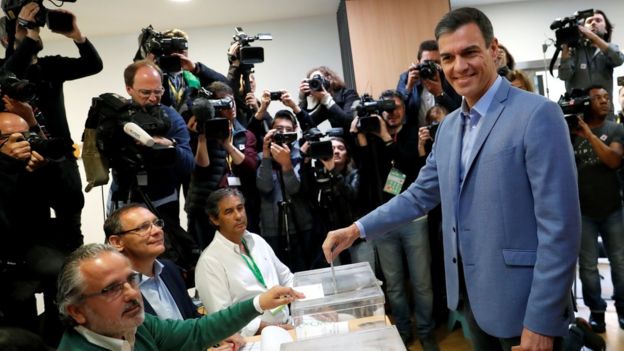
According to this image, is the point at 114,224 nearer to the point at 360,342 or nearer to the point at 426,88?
the point at 360,342

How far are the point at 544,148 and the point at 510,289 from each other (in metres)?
0.35

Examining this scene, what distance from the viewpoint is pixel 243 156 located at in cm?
292

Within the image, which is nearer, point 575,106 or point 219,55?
point 575,106

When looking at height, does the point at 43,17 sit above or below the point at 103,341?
above

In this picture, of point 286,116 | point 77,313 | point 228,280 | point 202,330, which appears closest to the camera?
point 77,313

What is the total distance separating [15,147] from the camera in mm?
1944

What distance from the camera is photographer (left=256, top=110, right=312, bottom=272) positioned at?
9.58 feet

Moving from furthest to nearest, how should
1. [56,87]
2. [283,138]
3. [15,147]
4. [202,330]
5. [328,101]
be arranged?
[328,101], [283,138], [56,87], [15,147], [202,330]

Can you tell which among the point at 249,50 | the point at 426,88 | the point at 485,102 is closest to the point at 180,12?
the point at 249,50

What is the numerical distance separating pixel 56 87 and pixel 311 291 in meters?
1.87

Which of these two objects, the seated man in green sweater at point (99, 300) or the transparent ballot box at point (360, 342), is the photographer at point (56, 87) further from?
the transparent ballot box at point (360, 342)

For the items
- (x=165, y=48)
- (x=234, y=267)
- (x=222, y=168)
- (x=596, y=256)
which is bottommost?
(x=596, y=256)

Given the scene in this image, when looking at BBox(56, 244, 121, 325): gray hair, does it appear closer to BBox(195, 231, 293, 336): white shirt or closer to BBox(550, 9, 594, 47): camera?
BBox(195, 231, 293, 336): white shirt

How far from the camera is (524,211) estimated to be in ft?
3.88
